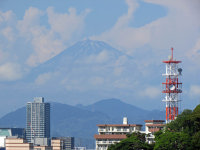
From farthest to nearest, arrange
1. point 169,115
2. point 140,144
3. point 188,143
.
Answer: point 169,115 → point 140,144 → point 188,143

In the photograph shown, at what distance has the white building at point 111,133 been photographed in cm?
18099

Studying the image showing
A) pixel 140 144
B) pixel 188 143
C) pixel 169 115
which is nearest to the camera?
pixel 188 143

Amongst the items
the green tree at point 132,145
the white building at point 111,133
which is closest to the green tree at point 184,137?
the green tree at point 132,145

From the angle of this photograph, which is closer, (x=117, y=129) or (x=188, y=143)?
(x=188, y=143)

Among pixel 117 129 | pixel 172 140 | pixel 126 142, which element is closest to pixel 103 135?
pixel 117 129

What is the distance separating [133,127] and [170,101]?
12.8 m

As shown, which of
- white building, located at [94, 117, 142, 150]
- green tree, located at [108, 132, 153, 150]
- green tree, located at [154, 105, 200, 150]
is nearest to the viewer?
green tree, located at [154, 105, 200, 150]

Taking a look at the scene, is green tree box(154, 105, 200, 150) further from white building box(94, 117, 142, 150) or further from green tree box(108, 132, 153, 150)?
white building box(94, 117, 142, 150)

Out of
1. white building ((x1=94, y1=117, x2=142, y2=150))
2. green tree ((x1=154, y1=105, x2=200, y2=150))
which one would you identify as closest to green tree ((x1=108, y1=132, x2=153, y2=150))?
green tree ((x1=154, y1=105, x2=200, y2=150))

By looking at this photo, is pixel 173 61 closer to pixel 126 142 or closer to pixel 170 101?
pixel 170 101

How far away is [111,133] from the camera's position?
184500mm

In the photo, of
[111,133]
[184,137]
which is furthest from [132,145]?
[111,133]

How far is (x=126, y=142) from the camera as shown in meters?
132

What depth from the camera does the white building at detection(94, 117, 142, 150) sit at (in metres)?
181
